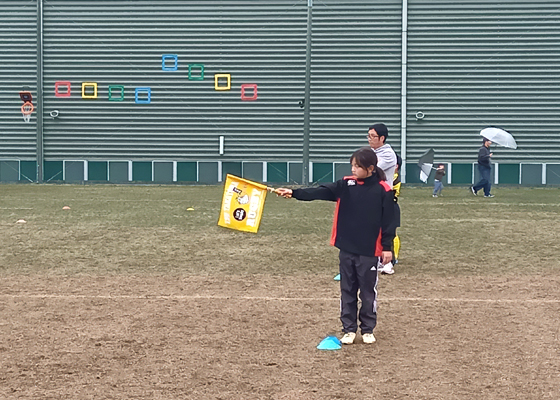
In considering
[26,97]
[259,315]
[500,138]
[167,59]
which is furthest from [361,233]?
[26,97]

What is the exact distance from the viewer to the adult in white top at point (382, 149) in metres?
8.76

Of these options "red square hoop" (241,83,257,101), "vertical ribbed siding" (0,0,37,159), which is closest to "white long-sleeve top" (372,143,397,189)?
"red square hoop" (241,83,257,101)

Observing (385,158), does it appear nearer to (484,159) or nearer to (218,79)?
(484,159)

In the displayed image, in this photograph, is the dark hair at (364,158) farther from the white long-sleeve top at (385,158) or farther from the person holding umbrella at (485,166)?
the person holding umbrella at (485,166)

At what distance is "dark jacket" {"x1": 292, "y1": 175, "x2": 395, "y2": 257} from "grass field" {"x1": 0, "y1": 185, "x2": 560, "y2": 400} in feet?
2.47

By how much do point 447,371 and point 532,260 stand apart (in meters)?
6.05

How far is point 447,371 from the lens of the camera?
18.2 ft

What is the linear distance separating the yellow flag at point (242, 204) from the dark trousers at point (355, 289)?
38.9 inches

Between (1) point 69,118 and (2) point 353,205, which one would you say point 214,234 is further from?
(1) point 69,118

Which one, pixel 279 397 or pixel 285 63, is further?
pixel 285 63

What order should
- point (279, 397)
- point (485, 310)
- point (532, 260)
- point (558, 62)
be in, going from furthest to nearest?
point (558, 62), point (532, 260), point (485, 310), point (279, 397)

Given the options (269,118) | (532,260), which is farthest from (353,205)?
(269,118)

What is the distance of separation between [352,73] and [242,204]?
88.9 ft

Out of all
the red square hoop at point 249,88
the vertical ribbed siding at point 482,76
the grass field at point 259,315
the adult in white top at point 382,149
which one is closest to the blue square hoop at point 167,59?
the red square hoop at point 249,88
